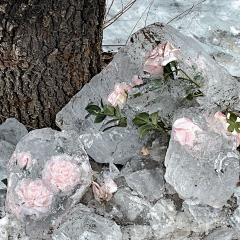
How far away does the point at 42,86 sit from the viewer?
134cm

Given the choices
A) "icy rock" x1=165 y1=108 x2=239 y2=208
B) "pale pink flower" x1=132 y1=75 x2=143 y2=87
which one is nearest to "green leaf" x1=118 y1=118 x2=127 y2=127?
"pale pink flower" x1=132 y1=75 x2=143 y2=87

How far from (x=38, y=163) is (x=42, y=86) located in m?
0.38

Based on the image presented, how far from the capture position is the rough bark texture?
1147mm

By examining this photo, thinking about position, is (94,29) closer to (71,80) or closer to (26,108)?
(71,80)

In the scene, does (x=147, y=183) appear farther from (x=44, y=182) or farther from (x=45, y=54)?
(x=45, y=54)

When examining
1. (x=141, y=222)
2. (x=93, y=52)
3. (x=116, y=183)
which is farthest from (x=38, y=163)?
(x=93, y=52)

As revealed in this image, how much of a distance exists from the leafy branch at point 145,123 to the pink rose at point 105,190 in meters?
0.21

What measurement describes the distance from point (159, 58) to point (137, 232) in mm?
629

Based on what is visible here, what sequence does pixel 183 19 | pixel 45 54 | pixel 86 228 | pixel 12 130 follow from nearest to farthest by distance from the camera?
pixel 86 228
pixel 45 54
pixel 12 130
pixel 183 19

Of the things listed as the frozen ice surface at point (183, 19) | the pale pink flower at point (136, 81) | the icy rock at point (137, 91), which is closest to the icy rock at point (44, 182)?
the icy rock at point (137, 91)

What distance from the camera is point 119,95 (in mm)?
1224

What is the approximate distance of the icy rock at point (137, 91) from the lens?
1216mm

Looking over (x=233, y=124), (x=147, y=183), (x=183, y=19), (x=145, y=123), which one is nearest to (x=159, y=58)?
(x=145, y=123)

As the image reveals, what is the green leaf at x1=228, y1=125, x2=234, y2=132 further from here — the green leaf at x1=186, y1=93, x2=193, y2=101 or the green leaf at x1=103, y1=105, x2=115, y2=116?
the green leaf at x1=103, y1=105, x2=115, y2=116
